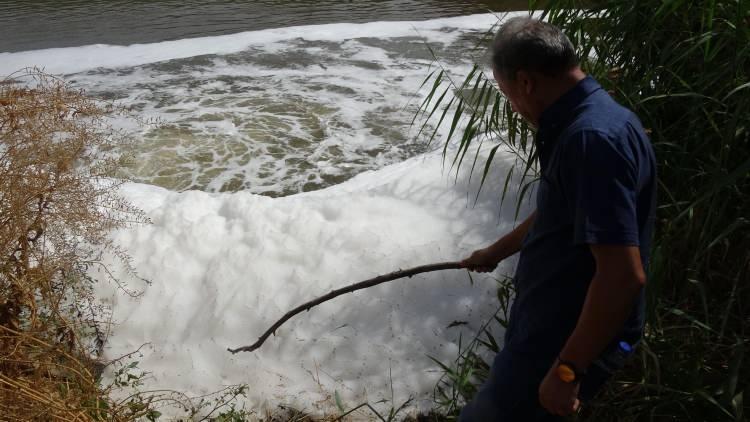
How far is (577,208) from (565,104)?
10.8 inches

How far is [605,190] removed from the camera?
1.44m

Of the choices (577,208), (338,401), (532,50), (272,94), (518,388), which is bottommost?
(272,94)

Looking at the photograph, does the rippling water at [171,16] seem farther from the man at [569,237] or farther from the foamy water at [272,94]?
the man at [569,237]

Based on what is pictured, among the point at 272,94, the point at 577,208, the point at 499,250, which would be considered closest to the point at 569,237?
the point at 577,208

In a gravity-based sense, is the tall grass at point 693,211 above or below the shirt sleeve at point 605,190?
below

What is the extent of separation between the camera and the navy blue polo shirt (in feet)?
4.75

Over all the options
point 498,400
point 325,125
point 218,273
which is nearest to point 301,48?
point 325,125

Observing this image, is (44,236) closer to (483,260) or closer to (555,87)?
(483,260)

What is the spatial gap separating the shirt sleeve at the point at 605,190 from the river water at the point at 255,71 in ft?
8.35

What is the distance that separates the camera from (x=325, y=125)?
6.50m

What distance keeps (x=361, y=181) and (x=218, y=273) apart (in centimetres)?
168

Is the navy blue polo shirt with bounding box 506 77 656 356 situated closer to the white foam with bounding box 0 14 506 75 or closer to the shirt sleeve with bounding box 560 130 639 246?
the shirt sleeve with bounding box 560 130 639 246

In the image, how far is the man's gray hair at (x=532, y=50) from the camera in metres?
1.57

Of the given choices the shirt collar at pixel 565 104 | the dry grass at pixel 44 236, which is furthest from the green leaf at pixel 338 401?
the shirt collar at pixel 565 104
